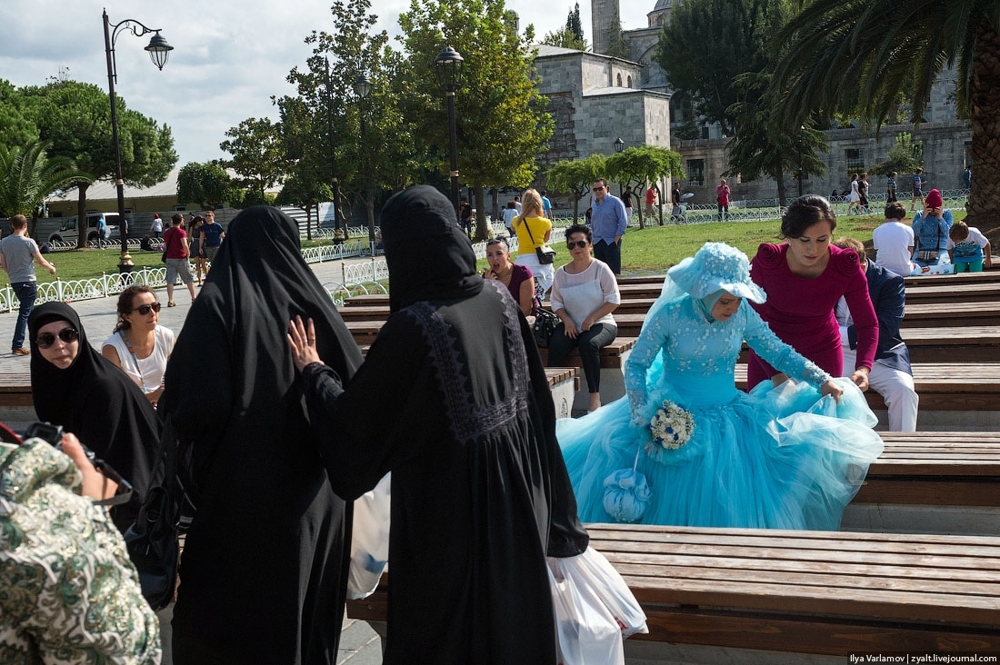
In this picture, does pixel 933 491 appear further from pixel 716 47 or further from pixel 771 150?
pixel 716 47

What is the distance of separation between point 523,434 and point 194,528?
1.12 m

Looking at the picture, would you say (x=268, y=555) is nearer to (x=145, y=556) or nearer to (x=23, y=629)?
(x=145, y=556)

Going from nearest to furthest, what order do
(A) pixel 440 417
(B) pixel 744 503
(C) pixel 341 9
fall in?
(A) pixel 440 417
(B) pixel 744 503
(C) pixel 341 9

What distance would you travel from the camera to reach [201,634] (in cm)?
313

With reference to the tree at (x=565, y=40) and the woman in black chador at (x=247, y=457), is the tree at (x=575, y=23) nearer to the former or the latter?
the tree at (x=565, y=40)

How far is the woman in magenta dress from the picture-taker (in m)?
5.44

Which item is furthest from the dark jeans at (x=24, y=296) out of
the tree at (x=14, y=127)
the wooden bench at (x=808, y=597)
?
the tree at (x=14, y=127)

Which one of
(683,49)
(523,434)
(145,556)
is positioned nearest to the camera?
(523,434)

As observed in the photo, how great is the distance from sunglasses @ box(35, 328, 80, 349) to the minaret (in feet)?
287

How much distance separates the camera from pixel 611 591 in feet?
10.3

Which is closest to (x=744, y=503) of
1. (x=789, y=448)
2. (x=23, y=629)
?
(x=789, y=448)

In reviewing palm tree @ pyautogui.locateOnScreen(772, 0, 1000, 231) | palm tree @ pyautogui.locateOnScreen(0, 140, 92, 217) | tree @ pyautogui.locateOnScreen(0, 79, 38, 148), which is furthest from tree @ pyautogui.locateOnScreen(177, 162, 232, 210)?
palm tree @ pyautogui.locateOnScreen(772, 0, 1000, 231)

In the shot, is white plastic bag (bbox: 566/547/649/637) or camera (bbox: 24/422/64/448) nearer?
camera (bbox: 24/422/64/448)

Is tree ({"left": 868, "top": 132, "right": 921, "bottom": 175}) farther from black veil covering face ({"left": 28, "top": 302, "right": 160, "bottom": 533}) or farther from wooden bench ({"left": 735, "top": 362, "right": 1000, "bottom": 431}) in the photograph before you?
black veil covering face ({"left": 28, "top": 302, "right": 160, "bottom": 533})
